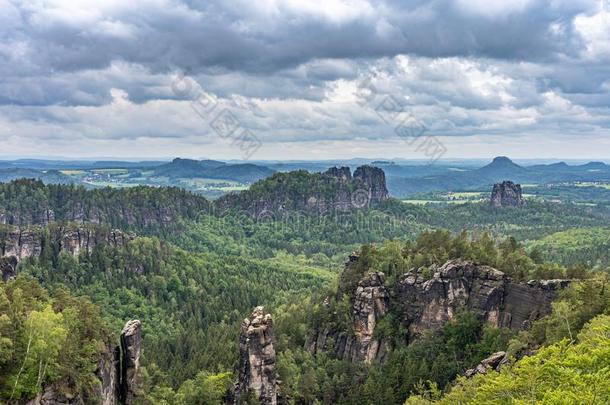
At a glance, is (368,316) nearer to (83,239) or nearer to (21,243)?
(83,239)

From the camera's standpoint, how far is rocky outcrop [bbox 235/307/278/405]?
75562mm

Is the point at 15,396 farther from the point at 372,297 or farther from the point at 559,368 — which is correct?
the point at 372,297

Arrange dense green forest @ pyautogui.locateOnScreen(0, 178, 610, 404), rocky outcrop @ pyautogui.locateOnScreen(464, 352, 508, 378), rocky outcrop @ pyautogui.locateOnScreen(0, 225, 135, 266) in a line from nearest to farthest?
dense green forest @ pyautogui.locateOnScreen(0, 178, 610, 404), rocky outcrop @ pyautogui.locateOnScreen(464, 352, 508, 378), rocky outcrop @ pyautogui.locateOnScreen(0, 225, 135, 266)

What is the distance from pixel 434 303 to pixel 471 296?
5.52 m

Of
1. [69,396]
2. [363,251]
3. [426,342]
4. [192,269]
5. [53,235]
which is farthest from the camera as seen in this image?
[192,269]

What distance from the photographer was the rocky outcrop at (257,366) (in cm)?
7556

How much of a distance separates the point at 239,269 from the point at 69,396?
135737 mm

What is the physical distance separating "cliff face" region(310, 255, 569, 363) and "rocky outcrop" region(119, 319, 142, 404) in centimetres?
3475

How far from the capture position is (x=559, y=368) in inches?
1614

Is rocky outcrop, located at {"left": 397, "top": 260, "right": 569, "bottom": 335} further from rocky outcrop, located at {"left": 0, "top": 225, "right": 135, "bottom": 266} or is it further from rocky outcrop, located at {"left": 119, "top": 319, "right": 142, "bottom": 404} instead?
rocky outcrop, located at {"left": 0, "top": 225, "right": 135, "bottom": 266}

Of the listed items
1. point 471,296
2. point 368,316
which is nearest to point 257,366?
point 368,316

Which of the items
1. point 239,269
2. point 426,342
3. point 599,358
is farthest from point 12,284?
point 239,269

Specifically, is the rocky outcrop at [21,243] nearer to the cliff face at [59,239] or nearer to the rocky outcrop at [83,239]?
the cliff face at [59,239]

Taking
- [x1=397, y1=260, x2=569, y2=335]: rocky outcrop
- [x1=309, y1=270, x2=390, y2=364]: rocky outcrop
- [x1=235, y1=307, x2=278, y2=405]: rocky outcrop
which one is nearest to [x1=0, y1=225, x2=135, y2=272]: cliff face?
[x1=309, y1=270, x2=390, y2=364]: rocky outcrop
